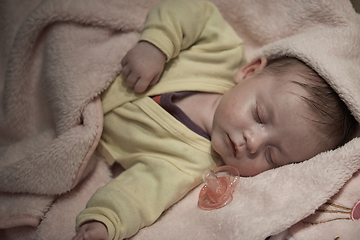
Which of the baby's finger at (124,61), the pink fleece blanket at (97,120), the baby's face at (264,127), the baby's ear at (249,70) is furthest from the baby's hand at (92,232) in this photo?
the baby's ear at (249,70)

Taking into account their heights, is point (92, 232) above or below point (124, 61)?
below

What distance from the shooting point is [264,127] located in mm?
1194

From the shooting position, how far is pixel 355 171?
46.4 inches

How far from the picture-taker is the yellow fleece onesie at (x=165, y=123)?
118 cm

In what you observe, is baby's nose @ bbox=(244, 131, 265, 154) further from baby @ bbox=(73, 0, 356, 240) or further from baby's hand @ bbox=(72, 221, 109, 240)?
baby's hand @ bbox=(72, 221, 109, 240)

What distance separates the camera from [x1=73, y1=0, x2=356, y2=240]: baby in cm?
116

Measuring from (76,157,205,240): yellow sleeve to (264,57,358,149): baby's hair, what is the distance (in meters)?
0.56

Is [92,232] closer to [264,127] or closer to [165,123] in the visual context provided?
[165,123]

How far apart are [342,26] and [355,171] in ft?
2.14

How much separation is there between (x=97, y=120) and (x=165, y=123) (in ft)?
0.99

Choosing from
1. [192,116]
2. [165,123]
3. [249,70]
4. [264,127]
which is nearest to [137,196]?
[165,123]

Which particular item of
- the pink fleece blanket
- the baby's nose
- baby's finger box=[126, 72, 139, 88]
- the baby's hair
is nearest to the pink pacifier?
the pink fleece blanket

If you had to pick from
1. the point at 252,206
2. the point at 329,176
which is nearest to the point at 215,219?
the point at 252,206

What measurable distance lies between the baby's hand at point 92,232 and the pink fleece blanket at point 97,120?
207 mm
